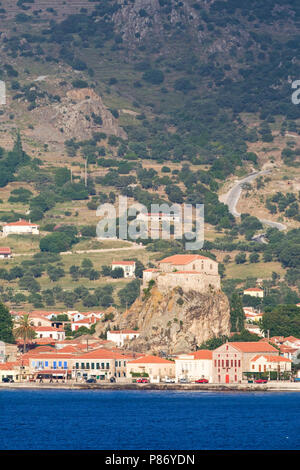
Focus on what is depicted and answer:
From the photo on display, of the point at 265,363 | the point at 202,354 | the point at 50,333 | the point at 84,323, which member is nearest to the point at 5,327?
the point at 50,333

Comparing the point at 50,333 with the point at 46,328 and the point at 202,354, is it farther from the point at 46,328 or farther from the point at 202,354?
the point at 202,354

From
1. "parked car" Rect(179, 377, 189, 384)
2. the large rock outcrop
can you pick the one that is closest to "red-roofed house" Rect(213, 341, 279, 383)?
"parked car" Rect(179, 377, 189, 384)

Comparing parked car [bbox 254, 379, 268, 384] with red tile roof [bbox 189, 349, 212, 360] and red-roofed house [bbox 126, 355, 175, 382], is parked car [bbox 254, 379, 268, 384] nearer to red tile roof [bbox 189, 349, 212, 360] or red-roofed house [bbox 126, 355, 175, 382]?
red tile roof [bbox 189, 349, 212, 360]

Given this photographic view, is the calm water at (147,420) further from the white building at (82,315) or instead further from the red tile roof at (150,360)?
the white building at (82,315)
